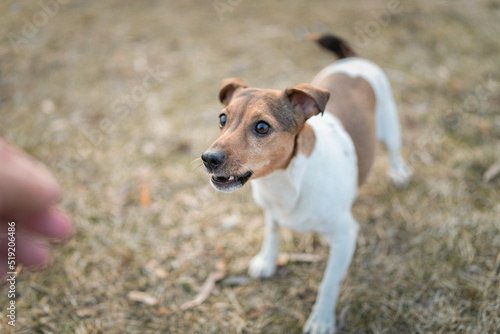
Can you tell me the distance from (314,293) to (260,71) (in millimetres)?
4173

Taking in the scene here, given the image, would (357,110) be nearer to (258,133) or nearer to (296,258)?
(258,133)

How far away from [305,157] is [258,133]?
391 millimetres

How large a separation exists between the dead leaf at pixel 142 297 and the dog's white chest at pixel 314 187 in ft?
4.29

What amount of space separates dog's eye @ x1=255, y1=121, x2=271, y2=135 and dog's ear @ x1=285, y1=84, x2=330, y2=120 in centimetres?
27

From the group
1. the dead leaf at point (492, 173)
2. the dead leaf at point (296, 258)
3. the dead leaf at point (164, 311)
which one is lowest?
the dead leaf at point (492, 173)

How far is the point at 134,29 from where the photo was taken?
7984 millimetres

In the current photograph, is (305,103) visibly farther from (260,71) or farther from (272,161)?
(260,71)

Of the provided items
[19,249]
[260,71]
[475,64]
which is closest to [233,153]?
[19,249]

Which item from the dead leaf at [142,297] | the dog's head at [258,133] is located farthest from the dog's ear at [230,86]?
the dead leaf at [142,297]

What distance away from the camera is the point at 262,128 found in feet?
7.65

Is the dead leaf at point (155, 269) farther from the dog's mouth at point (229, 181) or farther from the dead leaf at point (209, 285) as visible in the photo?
the dog's mouth at point (229, 181)

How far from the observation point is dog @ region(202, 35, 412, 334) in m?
2.29

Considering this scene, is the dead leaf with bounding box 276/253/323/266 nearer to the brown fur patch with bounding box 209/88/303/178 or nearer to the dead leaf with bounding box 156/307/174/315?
the dead leaf with bounding box 156/307/174/315

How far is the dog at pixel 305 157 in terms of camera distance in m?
2.29
